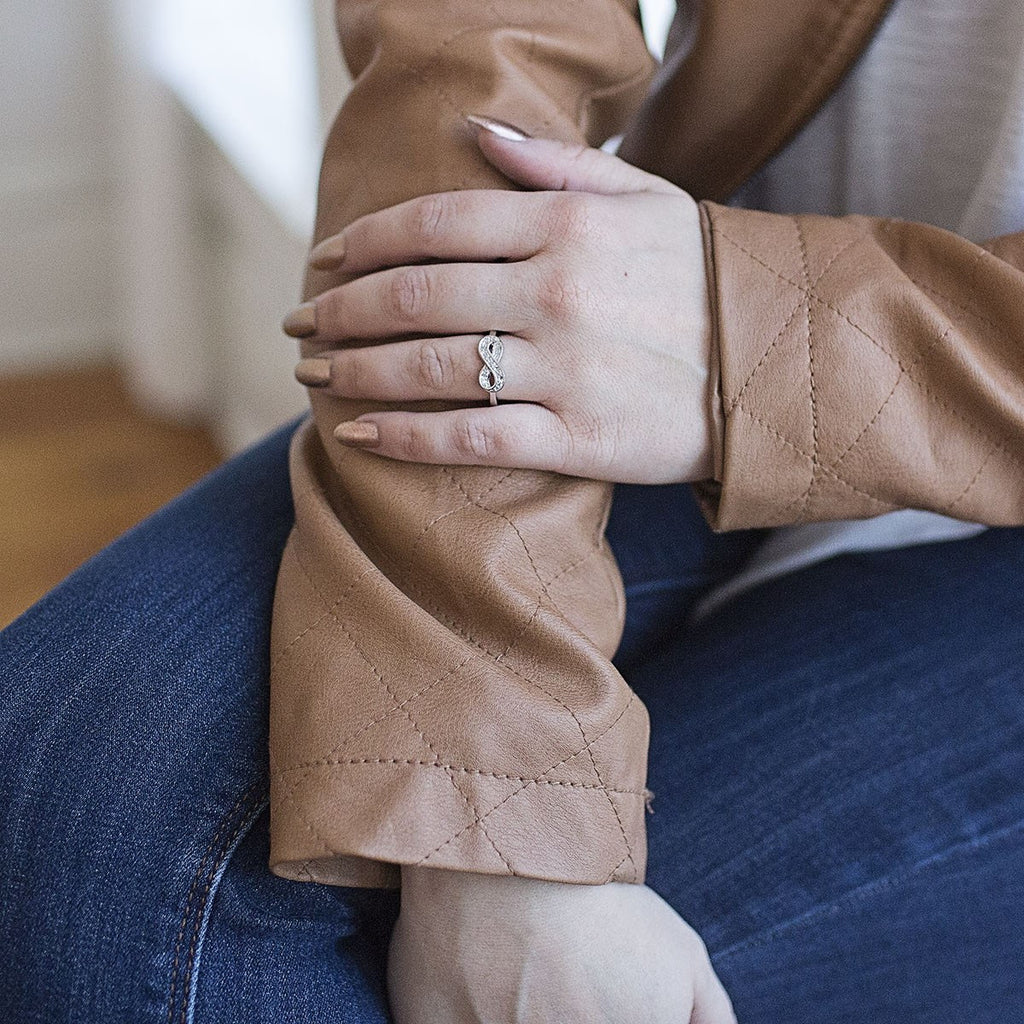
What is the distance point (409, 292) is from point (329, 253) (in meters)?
0.07

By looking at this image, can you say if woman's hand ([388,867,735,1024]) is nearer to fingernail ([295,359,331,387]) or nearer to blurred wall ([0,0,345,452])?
fingernail ([295,359,331,387])

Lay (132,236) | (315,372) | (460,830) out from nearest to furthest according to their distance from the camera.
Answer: (460,830) → (315,372) → (132,236)

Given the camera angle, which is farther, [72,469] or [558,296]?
[72,469]

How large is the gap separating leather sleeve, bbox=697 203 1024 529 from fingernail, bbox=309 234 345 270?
0.19m

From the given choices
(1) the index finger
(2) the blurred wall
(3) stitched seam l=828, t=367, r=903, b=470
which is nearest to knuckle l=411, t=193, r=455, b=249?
(1) the index finger

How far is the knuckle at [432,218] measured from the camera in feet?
1.80

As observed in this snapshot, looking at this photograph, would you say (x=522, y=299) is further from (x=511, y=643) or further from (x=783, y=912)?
(x=783, y=912)

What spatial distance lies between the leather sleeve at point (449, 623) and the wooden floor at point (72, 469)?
132 cm

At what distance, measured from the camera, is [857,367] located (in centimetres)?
54

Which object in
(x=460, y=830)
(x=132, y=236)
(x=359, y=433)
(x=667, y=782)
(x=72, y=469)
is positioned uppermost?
(x=359, y=433)

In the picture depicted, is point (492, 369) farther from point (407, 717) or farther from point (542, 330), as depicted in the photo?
point (407, 717)

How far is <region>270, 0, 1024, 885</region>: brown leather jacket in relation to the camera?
48cm

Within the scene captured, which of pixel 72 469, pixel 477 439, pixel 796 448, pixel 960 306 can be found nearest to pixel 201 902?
pixel 477 439

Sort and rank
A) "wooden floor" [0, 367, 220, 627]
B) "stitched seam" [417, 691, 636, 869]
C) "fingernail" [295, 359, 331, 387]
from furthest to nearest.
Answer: "wooden floor" [0, 367, 220, 627] → "fingernail" [295, 359, 331, 387] → "stitched seam" [417, 691, 636, 869]
